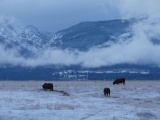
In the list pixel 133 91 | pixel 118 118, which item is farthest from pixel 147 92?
pixel 118 118

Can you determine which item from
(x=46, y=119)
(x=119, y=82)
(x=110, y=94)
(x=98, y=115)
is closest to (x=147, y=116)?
(x=98, y=115)

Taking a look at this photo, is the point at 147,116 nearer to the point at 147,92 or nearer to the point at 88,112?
the point at 88,112

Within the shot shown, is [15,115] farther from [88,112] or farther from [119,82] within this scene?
[119,82]

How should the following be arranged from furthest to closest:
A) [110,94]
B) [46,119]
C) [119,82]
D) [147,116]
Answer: [119,82], [110,94], [147,116], [46,119]

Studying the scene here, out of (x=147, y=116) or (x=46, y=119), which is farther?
(x=147, y=116)

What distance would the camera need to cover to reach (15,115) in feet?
111

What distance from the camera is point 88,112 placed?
35.6 metres

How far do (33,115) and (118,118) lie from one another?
6443 mm

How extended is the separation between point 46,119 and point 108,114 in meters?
5.11

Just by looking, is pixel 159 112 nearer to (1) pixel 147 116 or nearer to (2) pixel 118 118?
(1) pixel 147 116

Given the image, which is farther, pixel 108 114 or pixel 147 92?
pixel 147 92

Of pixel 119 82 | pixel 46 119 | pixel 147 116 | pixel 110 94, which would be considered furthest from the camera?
pixel 119 82

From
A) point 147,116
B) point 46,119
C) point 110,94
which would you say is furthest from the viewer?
point 110,94

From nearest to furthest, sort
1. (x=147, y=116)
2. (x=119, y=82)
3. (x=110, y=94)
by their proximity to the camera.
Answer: (x=147, y=116), (x=110, y=94), (x=119, y=82)
